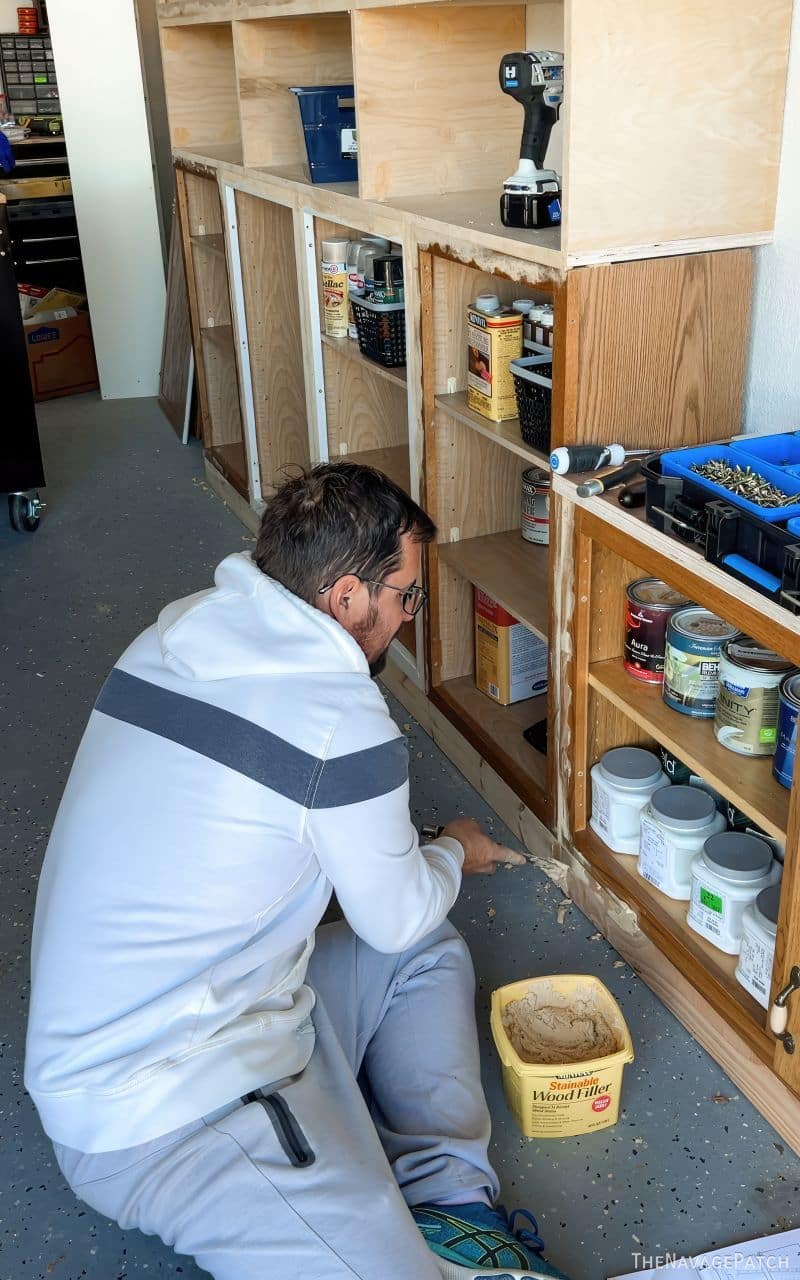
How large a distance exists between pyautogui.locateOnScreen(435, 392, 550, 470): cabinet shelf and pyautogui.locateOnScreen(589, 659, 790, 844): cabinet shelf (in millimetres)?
359

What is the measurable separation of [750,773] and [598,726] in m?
0.38

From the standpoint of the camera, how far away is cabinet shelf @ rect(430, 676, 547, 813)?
2.15m

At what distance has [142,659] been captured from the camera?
4.40ft

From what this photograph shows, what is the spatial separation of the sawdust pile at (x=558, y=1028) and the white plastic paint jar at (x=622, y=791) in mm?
293

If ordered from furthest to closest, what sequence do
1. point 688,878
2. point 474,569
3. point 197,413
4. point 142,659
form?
point 197,413 → point 474,569 → point 688,878 → point 142,659

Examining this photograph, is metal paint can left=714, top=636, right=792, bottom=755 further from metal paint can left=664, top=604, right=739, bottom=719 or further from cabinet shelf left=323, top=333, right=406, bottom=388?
cabinet shelf left=323, top=333, right=406, bottom=388

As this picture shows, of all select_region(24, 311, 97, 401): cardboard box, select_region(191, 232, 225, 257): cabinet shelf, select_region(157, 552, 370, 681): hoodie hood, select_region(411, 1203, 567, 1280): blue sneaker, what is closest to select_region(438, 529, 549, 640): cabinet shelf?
select_region(157, 552, 370, 681): hoodie hood

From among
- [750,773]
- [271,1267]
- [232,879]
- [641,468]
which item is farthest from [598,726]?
[271,1267]

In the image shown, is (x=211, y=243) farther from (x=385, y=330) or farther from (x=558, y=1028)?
(x=558, y=1028)

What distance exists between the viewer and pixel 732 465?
153cm

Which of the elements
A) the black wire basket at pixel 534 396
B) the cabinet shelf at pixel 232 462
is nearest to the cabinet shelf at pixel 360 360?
the black wire basket at pixel 534 396

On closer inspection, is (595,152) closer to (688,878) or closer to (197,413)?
(688,878)

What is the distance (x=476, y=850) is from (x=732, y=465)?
0.66 meters

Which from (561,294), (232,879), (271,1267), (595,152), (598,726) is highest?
(595,152)
